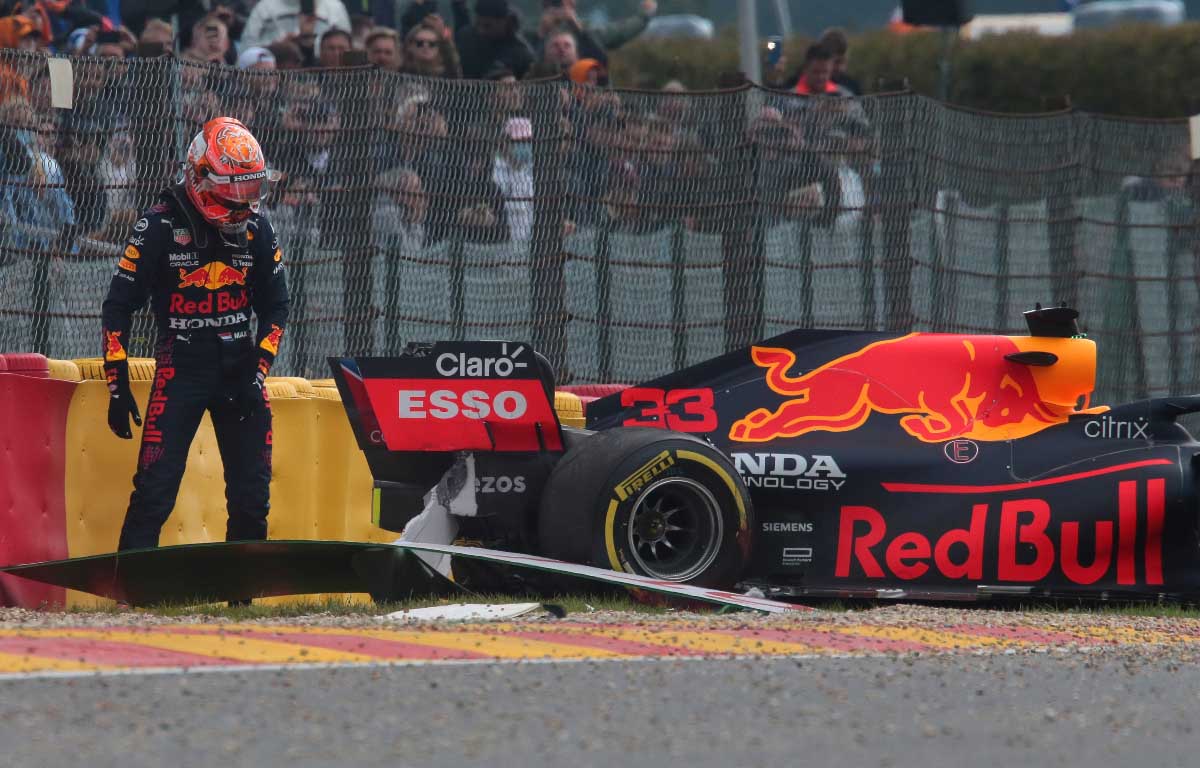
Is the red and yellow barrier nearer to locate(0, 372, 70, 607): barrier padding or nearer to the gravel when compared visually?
locate(0, 372, 70, 607): barrier padding

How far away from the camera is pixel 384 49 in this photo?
12.0 metres

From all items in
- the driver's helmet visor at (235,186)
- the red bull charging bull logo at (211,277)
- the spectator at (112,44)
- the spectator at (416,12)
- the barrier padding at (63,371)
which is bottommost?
the barrier padding at (63,371)

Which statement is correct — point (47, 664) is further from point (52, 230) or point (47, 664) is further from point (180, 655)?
point (52, 230)

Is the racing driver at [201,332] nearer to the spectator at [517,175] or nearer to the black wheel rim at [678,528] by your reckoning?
the black wheel rim at [678,528]

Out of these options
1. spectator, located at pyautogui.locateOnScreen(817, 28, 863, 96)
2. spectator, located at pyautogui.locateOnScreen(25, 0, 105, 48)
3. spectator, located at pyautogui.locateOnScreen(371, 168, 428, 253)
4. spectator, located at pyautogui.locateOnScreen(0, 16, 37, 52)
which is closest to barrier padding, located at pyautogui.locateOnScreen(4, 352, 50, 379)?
spectator, located at pyautogui.locateOnScreen(371, 168, 428, 253)

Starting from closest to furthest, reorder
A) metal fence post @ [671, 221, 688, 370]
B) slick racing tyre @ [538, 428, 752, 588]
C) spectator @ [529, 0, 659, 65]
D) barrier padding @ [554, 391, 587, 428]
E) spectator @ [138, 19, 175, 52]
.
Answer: slick racing tyre @ [538, 428, 752, 588] < barrier padding @ [554, 391, 587, 428] < metal fence post @ [671, 221, 688, 370] < spectator @ [138, 19, 175, 52] < spectator @ [529, 0, 659, 65]

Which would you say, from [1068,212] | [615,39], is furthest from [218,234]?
[615,39]

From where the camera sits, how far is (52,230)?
938 cm

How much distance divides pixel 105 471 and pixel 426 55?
494 cm

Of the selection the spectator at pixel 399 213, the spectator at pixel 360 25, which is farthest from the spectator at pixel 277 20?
the spectator at pixel 399 213

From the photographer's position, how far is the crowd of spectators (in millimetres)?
9516

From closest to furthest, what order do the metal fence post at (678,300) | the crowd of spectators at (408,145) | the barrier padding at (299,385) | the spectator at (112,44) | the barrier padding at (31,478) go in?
the barrier padding at (31,478), the barrier padding at (299,385), the crowd of spectators at (408,145), the metal fence post at (678,300), the spectator at (112,44)

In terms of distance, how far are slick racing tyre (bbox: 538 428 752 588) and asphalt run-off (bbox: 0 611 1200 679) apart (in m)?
0.61

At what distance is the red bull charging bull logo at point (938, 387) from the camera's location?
7.88m
